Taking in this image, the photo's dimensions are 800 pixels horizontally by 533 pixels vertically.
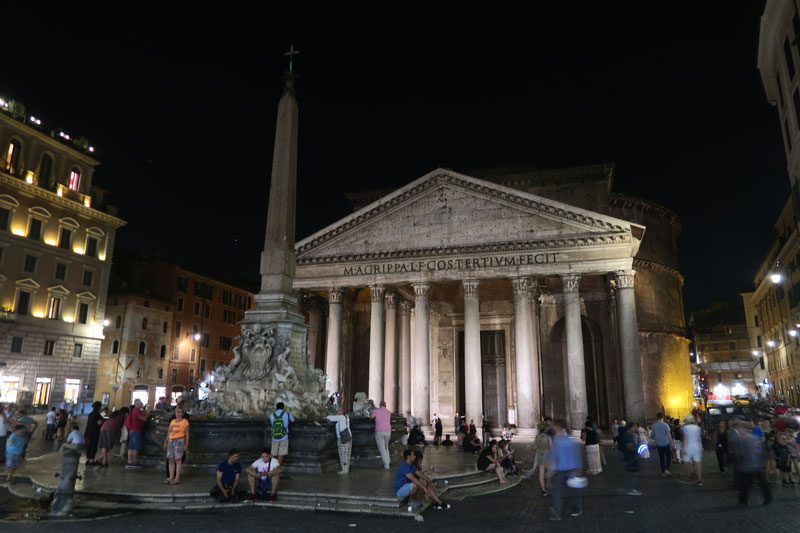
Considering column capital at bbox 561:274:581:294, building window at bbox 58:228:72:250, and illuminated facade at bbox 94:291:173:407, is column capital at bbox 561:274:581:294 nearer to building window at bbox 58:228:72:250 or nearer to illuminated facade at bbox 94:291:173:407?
building window at bbox 58:228:72:250

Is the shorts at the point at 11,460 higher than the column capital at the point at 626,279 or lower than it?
lower

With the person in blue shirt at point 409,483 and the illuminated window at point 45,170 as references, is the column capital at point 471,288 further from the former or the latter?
the illuminated window at point 45,170

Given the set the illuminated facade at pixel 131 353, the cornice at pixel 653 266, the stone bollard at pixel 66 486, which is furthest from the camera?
the illuminated facade at pixel 131 353

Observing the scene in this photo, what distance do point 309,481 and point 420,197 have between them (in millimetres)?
19100

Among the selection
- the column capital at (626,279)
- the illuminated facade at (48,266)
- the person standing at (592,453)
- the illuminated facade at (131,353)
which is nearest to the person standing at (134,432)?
the person standing at (592,453)

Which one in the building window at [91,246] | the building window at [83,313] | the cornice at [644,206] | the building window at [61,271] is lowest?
the building window at [83,313]

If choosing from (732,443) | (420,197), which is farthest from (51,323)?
(732,443)

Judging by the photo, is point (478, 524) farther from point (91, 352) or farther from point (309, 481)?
point (91, 352)

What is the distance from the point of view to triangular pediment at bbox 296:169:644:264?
24156 millimetres

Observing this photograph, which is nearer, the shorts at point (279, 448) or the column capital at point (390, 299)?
the shorts at point (279, 448)

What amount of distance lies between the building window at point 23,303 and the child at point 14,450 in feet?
78.9

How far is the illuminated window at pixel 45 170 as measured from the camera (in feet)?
105

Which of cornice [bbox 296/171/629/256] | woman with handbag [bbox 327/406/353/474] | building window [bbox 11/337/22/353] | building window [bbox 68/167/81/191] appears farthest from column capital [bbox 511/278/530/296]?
building window [bbox 68/167/81/191]

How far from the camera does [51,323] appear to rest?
31375 millimetres
